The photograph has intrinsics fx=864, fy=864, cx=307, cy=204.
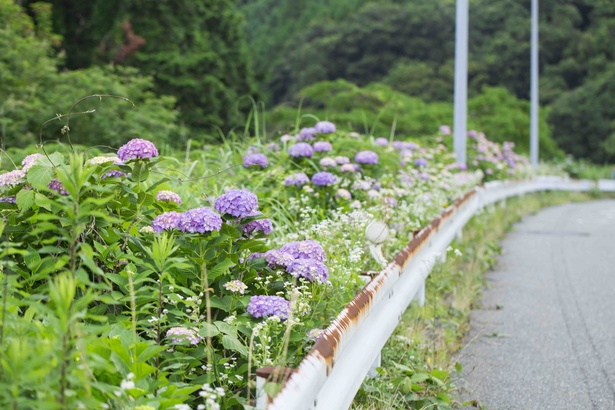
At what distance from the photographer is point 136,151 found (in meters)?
3.90

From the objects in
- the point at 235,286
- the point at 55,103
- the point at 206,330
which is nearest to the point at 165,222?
the point at 235,286

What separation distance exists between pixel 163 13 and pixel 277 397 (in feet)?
84.8

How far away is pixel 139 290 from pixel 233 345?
41cm

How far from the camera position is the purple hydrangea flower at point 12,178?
374 centimetres

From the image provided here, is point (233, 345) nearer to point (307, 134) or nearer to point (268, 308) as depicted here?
point (268, 308)

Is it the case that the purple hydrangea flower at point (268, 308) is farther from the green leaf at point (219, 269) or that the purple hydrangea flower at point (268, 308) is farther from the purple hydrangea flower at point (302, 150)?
the purple hydrangea flower at point (302, 150)

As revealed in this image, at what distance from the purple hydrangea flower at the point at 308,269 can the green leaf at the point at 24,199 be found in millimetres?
1128

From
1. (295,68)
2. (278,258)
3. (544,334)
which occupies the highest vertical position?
(278,258)

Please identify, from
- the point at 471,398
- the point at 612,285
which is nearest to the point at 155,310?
the point at 471,398

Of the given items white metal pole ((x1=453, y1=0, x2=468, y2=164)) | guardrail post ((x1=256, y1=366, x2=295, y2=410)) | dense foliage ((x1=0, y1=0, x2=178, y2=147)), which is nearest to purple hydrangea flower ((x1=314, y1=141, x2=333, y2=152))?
guardrail post ((x1=256, y1=366, x2=295, y2=410))

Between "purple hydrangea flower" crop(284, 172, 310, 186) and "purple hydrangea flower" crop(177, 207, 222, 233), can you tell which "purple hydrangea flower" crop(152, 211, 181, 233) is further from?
"purple hydrangea flower" crop(284, 172, 310, 186)

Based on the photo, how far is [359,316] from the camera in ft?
11.9

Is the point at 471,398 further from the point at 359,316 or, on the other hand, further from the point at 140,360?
the point at 140,360

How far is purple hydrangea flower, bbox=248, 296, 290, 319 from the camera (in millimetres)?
3451
